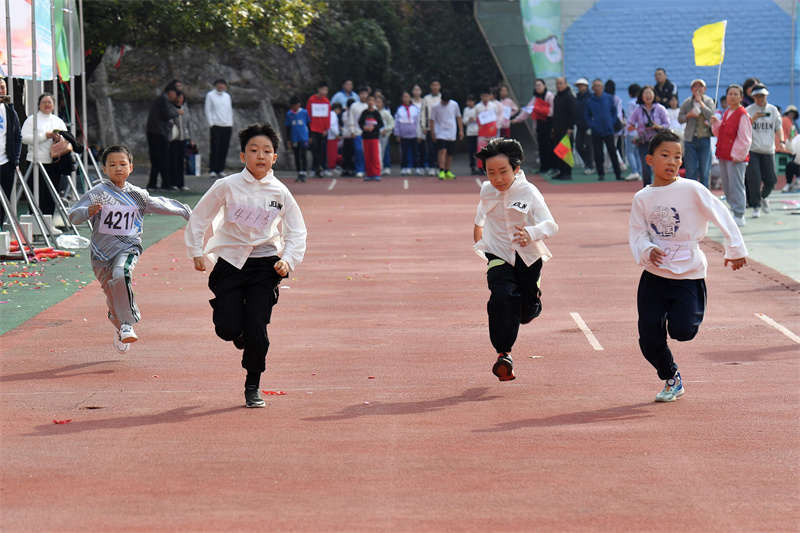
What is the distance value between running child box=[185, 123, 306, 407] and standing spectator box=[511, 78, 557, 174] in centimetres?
1955

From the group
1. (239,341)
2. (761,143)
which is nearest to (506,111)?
(761,143)

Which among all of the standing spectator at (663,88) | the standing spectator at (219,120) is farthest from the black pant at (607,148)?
the standing spectator at (219,120)

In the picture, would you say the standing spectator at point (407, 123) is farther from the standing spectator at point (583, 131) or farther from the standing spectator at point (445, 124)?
the standing spectator at point (583, 131)

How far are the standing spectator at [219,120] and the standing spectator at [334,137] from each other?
9.22 feet

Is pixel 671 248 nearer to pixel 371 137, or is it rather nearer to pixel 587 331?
pixel 587 331

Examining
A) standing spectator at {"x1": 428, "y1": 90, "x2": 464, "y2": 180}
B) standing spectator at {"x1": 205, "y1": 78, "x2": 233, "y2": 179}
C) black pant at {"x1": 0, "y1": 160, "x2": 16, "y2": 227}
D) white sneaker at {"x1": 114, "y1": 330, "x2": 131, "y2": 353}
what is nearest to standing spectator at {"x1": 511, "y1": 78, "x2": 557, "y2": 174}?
standing spectator at {"x1": 428, "y1": 90, "x2": 464, "y2": 180}

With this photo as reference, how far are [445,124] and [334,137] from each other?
299cm

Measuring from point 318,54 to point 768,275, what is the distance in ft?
80.2

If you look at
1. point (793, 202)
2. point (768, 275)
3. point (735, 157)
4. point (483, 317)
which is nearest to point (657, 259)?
point (483, 317)

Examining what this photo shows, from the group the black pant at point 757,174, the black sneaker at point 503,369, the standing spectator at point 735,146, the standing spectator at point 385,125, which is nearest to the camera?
the black sneaker at point 503,369

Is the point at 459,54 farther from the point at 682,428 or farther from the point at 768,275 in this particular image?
the point at 682,428

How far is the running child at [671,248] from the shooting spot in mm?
6484

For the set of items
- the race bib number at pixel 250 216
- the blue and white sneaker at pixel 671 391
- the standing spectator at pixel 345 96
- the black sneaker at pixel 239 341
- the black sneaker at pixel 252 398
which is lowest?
the black sneaker at pixel 252 398

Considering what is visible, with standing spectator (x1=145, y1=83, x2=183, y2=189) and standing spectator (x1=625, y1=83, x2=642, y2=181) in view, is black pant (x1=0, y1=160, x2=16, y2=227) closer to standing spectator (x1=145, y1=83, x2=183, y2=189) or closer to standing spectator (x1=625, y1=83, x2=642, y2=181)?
standing spectator (x1=145, y1=83, x2=183, y2=189)
